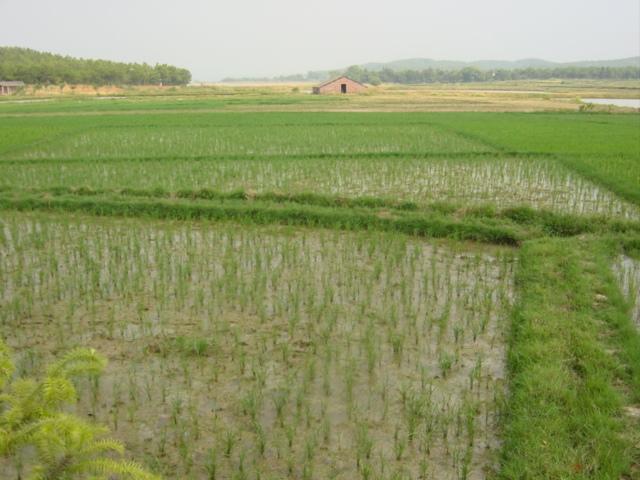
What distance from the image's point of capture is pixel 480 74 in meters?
117

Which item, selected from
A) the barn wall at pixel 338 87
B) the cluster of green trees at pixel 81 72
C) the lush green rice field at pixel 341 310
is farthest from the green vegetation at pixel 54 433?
the cluster of green trees at pixel 81 72

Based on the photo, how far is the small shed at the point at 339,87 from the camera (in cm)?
4941

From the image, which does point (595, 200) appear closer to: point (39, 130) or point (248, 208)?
point (248, 208)

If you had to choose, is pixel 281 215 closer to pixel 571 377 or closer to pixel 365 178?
pixel 365 178

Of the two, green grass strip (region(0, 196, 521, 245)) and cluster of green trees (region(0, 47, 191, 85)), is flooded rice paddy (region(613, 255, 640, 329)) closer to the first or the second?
green grass strip (region(0, 196, 521, 245))

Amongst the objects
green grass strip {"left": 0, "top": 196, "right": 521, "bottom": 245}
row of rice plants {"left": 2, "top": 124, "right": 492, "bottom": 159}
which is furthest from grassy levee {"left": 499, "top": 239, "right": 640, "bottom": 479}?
row of rice plants {"left": 2, "top": 124, "right": 492, "bottom": 159}

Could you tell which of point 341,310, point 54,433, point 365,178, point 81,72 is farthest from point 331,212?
point 81,72

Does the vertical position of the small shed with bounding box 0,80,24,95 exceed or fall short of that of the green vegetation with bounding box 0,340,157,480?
it exceeds it

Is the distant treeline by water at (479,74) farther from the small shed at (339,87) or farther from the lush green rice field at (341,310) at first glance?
the lush green rice field at (341,310)

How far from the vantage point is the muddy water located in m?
3.61

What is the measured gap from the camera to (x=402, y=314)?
561 centimetres

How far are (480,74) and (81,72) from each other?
7704 centimetres

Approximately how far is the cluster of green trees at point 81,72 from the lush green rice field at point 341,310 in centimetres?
6083

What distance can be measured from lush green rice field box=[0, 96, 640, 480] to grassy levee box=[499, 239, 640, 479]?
0.02 m
